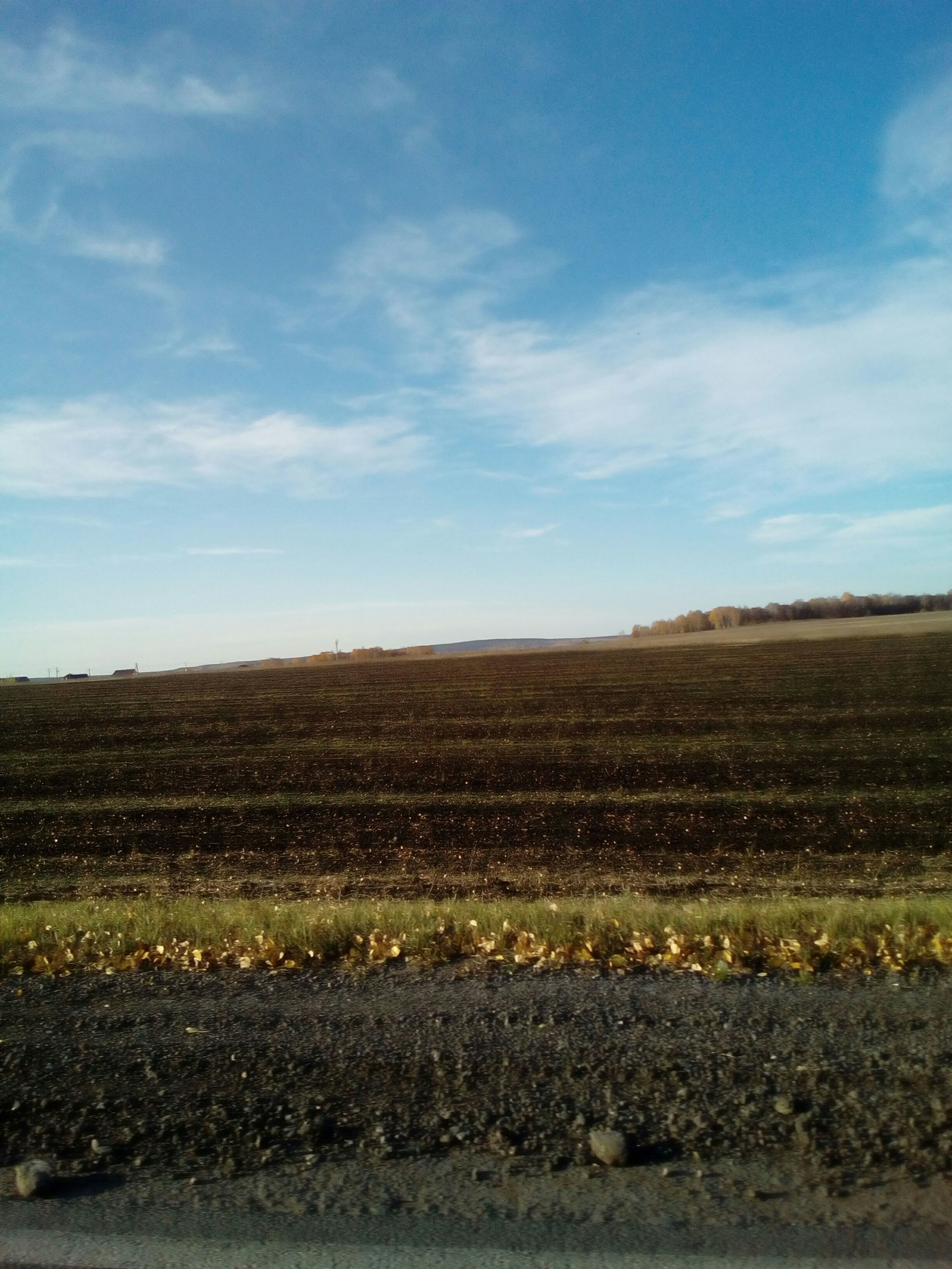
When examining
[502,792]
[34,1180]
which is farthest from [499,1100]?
[502,792]

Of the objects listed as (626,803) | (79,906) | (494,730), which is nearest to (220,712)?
(494,730)

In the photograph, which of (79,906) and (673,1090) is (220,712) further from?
(673,1090)

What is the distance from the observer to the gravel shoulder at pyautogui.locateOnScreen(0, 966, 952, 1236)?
3.24 meters

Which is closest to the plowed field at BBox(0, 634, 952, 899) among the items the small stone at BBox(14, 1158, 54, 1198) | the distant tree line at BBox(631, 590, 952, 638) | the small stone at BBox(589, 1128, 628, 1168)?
the small stone at BBox(589, 1128, 628, 1168)

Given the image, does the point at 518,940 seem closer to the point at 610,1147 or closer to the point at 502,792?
the point at 610,1147

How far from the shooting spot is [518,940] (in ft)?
18.9

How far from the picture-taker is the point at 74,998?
499cm

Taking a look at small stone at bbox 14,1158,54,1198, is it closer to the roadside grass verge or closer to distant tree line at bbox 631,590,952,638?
the roadside grass verge

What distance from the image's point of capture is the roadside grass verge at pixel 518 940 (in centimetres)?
524

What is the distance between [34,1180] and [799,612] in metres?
131

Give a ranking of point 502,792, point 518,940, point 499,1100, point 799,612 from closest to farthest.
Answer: point 499,1100, point 518,940, point 502,792, point 799,612

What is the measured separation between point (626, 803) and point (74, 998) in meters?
14.0

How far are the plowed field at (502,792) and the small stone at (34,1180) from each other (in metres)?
8.40

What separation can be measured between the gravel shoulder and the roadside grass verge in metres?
0.39
